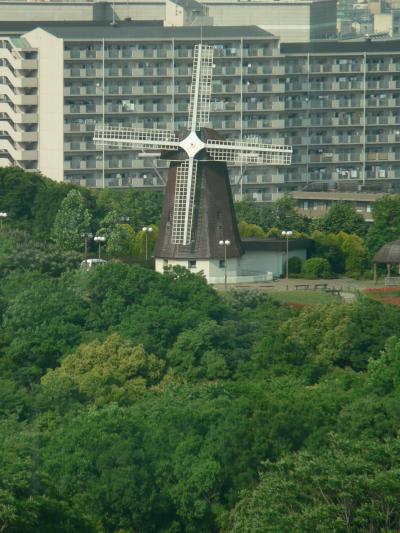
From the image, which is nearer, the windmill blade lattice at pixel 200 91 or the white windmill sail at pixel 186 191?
the white windmill sail at pixel 186 191

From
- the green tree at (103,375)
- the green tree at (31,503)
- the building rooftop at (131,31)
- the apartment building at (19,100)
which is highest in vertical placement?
the building rooftop at (131,31)

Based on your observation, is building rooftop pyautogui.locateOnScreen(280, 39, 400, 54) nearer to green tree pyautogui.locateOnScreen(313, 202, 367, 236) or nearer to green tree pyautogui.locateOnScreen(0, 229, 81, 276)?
green tree pyautogui.locateOnScreen(313, 202, 367, 236)

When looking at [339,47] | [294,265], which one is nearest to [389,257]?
[294,265]

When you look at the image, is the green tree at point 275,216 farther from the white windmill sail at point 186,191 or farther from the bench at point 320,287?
the white windmill sail at point 186,191

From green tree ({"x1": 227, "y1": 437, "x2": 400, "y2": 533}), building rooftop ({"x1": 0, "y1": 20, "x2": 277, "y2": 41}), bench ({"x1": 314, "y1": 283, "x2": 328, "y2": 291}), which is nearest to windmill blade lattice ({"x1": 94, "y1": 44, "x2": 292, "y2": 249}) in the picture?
bench ({"x1": 314, "y1": 283, "x2": 328, "y2": 291})

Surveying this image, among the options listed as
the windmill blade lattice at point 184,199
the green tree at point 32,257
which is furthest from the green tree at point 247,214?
the green tree at point 32,257

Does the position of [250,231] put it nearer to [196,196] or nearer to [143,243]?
[143,243]
